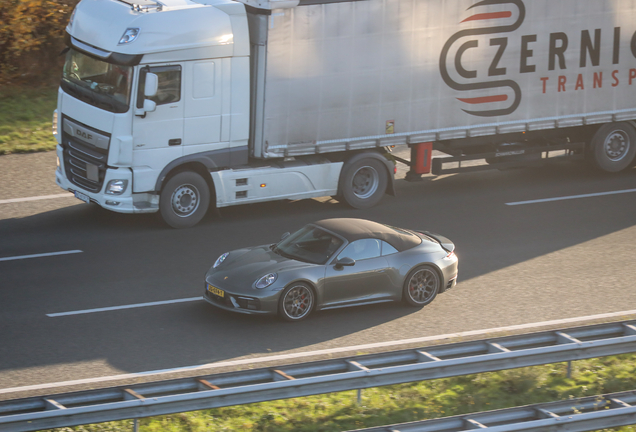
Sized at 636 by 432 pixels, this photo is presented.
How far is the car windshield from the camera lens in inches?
458

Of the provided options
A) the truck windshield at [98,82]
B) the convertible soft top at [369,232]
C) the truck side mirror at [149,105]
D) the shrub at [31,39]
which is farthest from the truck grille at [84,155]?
the shrub at [31,39]

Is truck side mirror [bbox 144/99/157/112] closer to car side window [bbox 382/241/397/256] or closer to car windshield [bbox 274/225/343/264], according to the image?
car windshield [bbox 274/225/343/264]

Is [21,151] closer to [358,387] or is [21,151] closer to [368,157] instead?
[368,157]

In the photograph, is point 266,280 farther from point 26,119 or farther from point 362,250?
point 26,119

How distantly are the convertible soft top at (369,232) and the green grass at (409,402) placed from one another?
9.01 feet

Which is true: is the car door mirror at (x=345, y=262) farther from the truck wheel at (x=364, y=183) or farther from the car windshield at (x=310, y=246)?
the truck wheel at (x=364, y=183)

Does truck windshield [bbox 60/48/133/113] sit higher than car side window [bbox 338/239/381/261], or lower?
higher

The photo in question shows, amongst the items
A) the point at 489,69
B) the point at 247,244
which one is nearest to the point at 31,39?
the point at 247,244

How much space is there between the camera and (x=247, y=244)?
1466 cm

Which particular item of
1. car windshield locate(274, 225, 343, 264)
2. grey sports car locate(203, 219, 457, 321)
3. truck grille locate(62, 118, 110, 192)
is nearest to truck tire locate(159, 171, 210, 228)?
truck grille locate(62, 118, 110, 192)

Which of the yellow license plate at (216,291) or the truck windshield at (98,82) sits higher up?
the truck windshield at (98,82)

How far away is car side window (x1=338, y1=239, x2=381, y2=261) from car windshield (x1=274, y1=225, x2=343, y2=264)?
13 centimetres

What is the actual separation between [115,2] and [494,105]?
7218 millimetres

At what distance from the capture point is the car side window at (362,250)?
11633 millimetres
